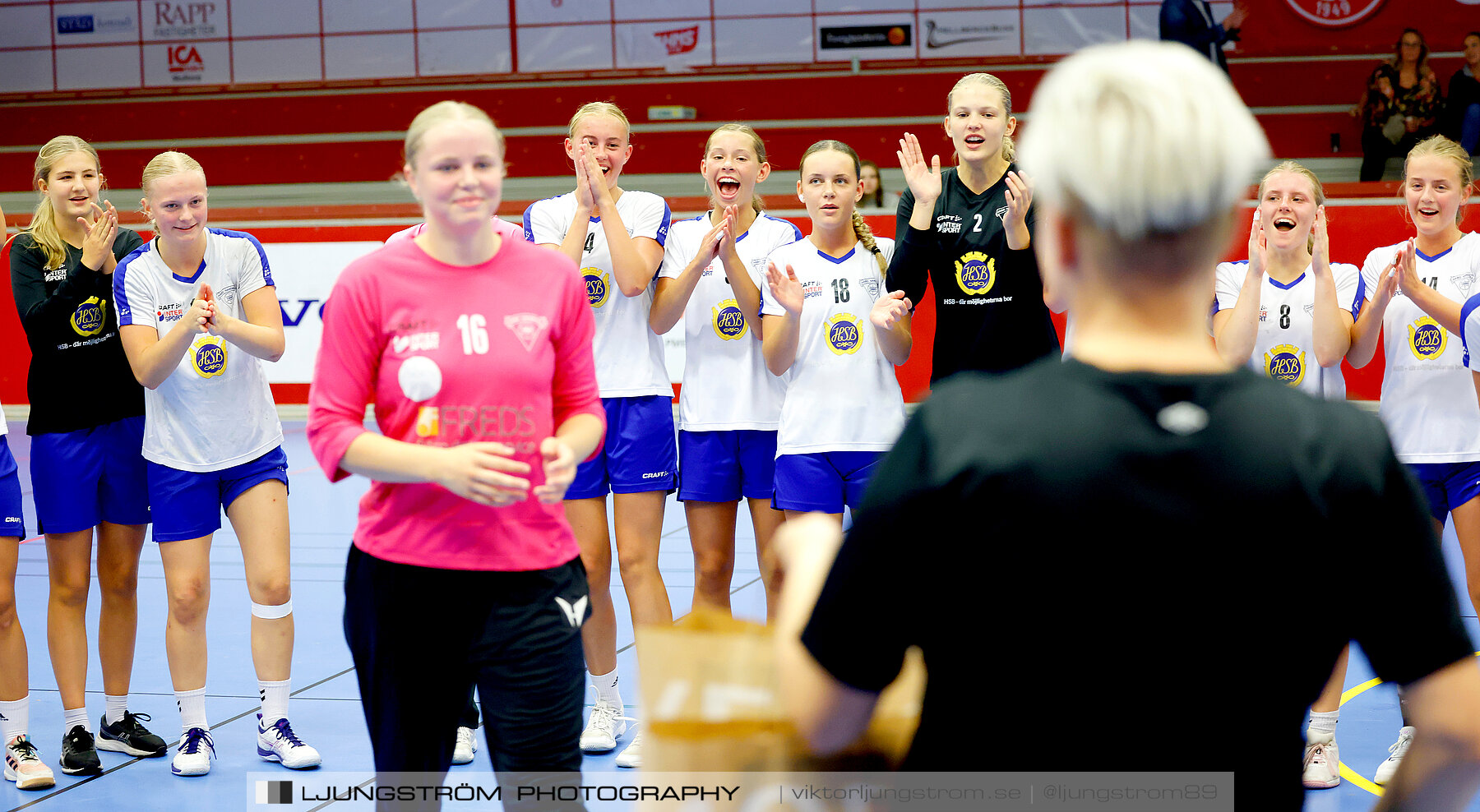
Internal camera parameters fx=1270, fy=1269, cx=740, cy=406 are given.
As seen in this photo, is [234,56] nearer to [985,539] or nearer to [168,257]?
[168,257]

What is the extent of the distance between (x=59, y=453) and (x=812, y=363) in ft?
8.69

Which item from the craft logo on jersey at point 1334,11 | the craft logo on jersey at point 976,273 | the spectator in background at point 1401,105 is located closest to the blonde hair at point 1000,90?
the craft logo on jersey at point 976,273

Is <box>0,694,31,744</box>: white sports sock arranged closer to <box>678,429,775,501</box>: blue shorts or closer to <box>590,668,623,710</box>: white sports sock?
<box>590,668,623,710</box>: white sports sock

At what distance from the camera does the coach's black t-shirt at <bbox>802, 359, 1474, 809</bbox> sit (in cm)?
113

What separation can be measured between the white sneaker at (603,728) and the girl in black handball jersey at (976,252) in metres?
1.68

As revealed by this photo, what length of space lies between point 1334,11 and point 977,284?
39.2ft

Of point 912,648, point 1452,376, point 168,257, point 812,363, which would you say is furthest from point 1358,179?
point 912,648

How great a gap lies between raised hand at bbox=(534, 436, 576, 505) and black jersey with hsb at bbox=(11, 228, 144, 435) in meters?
2.67

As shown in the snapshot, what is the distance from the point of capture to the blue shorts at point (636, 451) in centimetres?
461

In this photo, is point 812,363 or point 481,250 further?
point 812,363

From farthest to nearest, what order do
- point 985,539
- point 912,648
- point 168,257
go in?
point 168,257 → point 912,648 → point 985,539

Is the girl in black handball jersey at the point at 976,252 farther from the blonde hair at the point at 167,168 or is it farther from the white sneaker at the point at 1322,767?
the blonde hair at the point at 167,168

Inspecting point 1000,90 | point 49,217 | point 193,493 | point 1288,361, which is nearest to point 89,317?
point 49,217

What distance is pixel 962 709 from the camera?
1.20 metres
